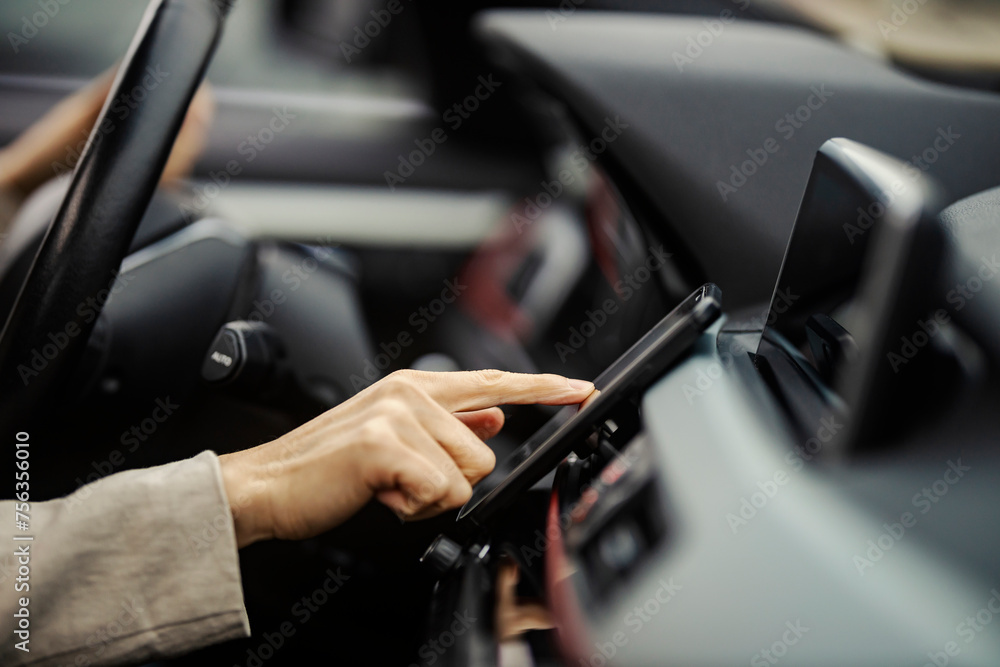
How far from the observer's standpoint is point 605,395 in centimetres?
56

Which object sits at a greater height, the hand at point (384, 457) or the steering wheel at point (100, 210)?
the steering wheel at point (100, 210)

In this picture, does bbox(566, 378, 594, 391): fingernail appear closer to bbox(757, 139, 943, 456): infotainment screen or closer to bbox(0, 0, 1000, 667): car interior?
bbox(0, 0, 1000, 667): car interior

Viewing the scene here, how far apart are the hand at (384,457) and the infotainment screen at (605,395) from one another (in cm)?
2

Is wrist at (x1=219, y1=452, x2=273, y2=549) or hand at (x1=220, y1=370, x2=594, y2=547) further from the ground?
hand at (x1=220, y1=370, x2=594, y2=547)

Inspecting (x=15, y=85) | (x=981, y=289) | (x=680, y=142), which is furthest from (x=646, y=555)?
(x=15, y=85)

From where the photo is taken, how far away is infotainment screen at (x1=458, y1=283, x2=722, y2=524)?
538 millimetres

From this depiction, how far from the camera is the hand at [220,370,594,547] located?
559 mm

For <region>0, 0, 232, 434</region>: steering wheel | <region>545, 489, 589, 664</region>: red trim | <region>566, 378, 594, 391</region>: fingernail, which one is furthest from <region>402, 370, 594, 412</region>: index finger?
<region>0, 0, 232, 434</region>: steering wheel

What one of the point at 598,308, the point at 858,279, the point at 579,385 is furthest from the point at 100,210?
the point at 598,308

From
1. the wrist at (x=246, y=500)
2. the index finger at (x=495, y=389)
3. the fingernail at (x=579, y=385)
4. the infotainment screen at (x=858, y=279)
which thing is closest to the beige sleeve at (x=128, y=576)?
the wrist at (x=246, y=500)

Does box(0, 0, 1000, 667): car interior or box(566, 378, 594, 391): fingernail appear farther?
box(566, 378, 594, 391): fingernail

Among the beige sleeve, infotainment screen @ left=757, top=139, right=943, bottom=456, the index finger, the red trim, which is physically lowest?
the beige sleeve

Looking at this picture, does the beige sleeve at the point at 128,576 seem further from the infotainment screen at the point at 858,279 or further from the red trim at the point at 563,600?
the infotainment screen at the point at 858,279

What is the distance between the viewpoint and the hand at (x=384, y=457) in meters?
0.56
